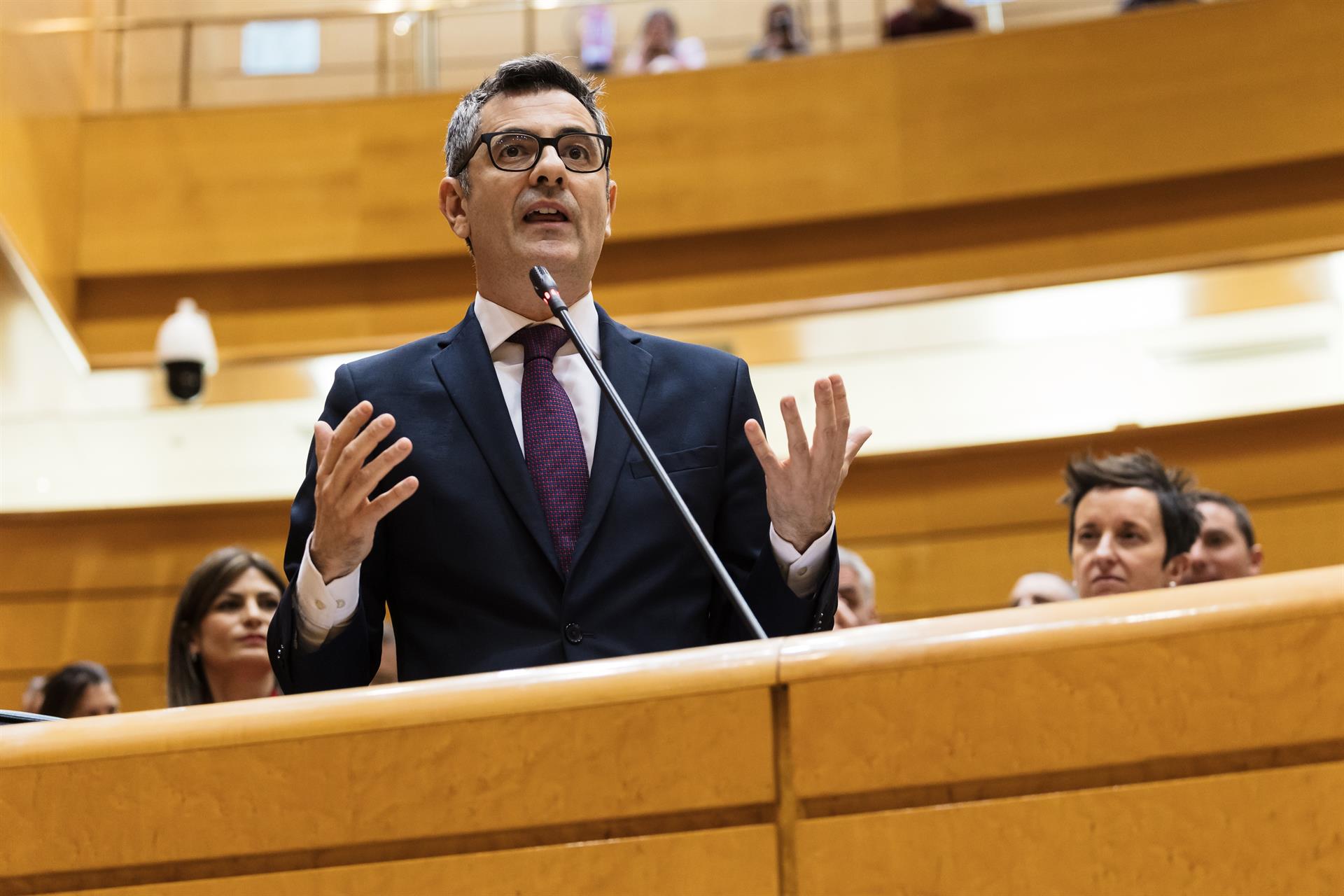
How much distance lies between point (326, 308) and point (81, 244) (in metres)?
0.77

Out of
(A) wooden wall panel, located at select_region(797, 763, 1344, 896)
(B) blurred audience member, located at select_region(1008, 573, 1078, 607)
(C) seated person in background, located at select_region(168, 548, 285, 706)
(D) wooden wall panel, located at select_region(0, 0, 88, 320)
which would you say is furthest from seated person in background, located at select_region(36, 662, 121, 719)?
(A) wooden wall panel, located at select_region(797, 763, 1344, 896)

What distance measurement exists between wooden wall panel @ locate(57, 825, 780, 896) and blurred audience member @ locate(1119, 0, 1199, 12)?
3.52 metres

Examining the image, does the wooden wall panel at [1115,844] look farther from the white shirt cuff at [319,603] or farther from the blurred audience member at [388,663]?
the blurred audience member at [388,663]

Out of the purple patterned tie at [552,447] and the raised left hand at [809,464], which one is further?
the purple patterned tie at [552,447]

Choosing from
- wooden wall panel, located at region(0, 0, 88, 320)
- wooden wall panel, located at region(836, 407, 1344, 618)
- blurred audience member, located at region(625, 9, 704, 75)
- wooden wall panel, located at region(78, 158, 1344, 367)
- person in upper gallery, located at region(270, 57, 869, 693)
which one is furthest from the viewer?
blurred audience member, located at region(625, 9, 704, 75)

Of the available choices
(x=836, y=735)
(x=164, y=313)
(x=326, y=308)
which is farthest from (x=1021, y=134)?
(x=836, y=735)

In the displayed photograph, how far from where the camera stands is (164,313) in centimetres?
404

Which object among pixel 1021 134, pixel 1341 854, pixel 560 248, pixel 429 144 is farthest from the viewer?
pixel 429 144

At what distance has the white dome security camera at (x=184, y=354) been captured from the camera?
329 centimetres

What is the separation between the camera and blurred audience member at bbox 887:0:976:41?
3957 mm

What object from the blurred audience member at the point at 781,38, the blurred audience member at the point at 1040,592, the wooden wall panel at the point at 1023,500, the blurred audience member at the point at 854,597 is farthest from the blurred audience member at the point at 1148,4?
the blurred audience member at the point at 854,597

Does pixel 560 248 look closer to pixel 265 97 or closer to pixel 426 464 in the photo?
pixel 426 464

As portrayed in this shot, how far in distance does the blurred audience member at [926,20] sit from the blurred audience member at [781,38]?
29 cm

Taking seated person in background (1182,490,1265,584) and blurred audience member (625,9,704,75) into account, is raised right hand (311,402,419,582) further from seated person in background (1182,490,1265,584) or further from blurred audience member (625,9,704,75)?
blurred audience member (625,9,704,75)
